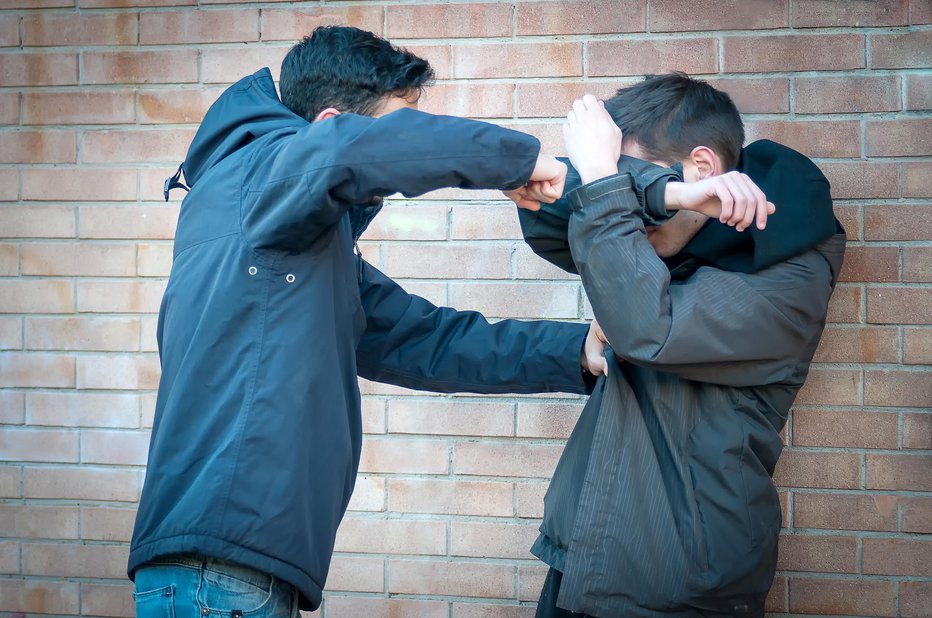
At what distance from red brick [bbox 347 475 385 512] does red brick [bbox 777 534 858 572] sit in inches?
52.3

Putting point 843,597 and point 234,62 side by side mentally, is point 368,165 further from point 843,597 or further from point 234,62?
point 843,597

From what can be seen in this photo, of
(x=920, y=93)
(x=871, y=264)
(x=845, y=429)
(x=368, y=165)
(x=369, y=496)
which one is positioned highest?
(x=920, y=93)

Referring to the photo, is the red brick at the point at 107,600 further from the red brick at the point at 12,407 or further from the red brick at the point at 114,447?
the red brick at the point at 12,407

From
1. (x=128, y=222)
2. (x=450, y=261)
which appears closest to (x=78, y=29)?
(x=128, y=222)

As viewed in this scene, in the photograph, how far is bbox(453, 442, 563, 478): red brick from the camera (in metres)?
3.24

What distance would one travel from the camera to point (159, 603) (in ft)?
6.46

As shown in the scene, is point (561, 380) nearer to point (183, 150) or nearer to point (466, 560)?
point (466, 560)

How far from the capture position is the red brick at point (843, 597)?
3080 mm

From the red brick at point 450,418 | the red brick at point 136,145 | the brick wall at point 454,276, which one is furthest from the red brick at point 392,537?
the red brick at point 136,145

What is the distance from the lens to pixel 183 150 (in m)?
3.39

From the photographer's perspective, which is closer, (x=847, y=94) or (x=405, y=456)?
(x=847, y=94)

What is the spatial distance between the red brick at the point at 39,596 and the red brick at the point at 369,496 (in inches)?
43.1

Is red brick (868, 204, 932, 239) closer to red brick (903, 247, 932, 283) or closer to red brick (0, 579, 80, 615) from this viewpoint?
red brick (903, 247, 932, 283)

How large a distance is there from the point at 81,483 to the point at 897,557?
278 centimetres
